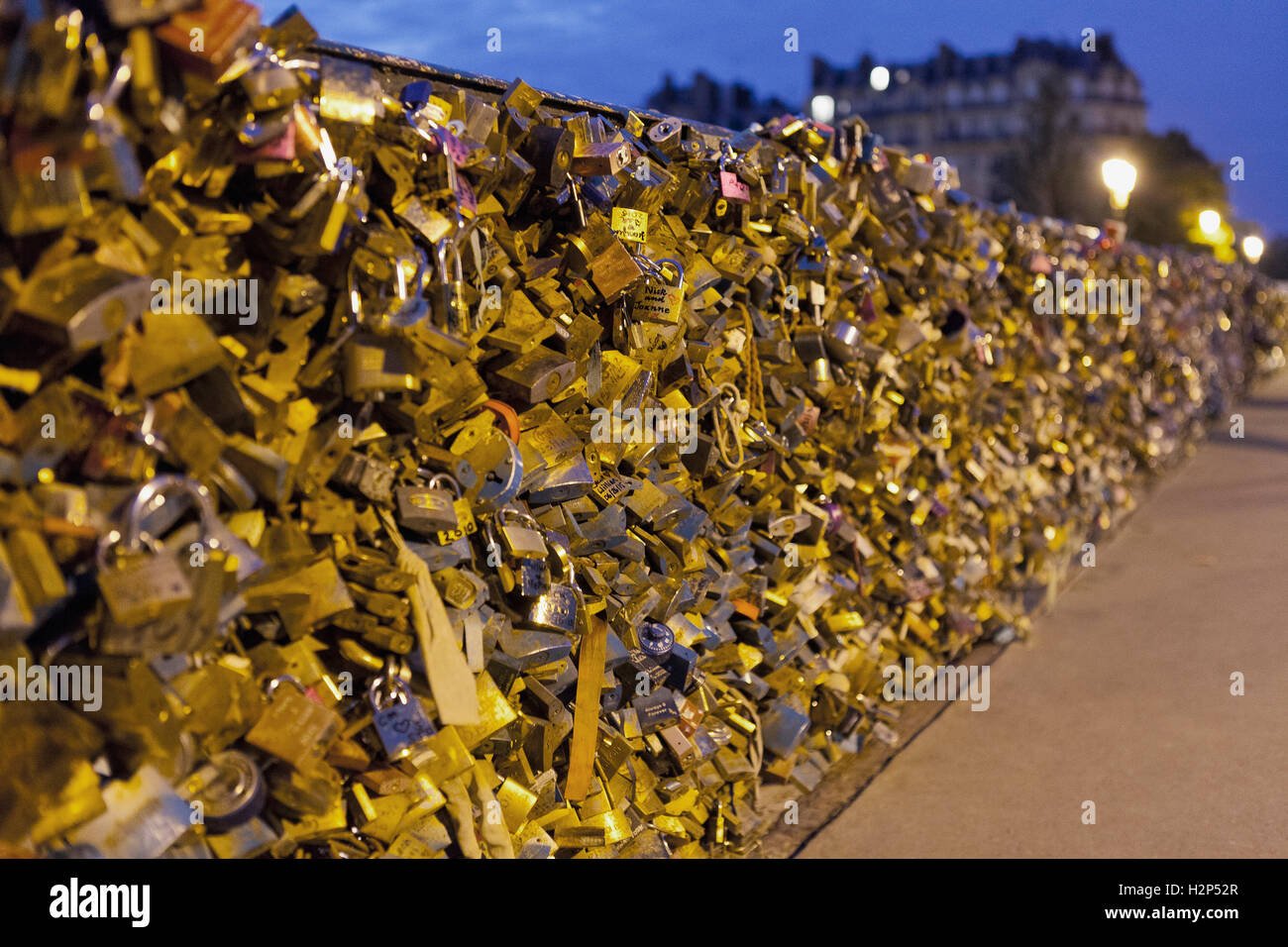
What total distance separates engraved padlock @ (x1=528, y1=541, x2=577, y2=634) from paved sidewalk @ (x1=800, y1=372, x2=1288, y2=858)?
4.39ft

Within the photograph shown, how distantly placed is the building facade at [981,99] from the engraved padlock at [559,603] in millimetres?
72192

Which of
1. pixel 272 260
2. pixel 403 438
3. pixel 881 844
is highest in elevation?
pixel 272 260

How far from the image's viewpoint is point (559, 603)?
235 centimetres

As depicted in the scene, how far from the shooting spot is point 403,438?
1.99m

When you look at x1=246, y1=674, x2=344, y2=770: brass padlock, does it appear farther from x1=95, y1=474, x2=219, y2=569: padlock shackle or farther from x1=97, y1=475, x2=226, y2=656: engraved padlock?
x1=95, y1=474, x2=219, y2=569: padlock shackle

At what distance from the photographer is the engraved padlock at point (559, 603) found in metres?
2.30

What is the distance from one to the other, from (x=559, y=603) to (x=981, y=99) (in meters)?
82.8

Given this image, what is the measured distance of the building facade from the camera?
74.2m

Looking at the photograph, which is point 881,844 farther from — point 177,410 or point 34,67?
A: point 34,67

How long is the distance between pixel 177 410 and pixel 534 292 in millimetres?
930

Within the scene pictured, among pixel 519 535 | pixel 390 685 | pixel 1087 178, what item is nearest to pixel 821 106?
pixel 1087 178

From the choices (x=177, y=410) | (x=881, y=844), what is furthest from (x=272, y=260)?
(x=881, y=844)

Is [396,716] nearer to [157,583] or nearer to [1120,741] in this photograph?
[157,583]

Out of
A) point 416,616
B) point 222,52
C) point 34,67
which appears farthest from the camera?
point 416,616
